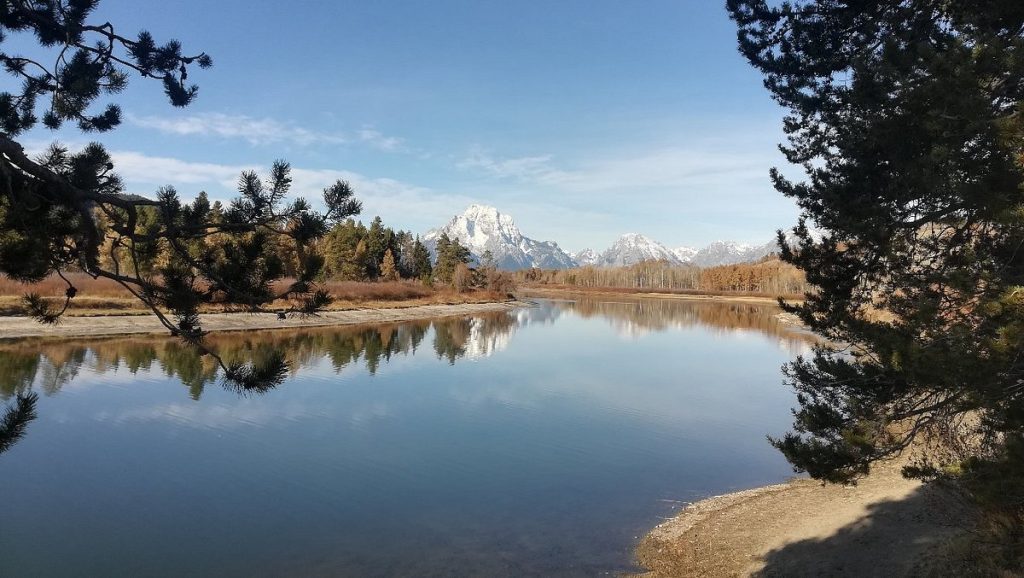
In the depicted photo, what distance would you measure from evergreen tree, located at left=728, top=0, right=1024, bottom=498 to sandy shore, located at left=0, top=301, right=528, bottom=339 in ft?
52.1

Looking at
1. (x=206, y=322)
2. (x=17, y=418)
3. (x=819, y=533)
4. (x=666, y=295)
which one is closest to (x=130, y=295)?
(x=206, y=322)

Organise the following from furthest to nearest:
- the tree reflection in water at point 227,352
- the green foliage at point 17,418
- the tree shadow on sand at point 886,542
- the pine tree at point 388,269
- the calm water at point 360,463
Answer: the pine tree at point 388,269 < the tree reflection in water at point 227,352 < the calm water at point 360,463 < the tree shadow on sand at point 886,542 < the green foliage at point 17,418

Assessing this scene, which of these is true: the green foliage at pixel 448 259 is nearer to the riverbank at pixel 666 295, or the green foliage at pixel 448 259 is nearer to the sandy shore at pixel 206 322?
the sandy shore at pixel 206 322

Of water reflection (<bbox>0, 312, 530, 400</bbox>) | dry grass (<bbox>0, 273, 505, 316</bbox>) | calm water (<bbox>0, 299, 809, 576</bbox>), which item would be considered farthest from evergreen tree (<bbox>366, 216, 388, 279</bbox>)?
calm water (<bbox>0, 299, 809, 576</bbox>)

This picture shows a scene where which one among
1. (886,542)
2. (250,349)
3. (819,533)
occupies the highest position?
(886,542)

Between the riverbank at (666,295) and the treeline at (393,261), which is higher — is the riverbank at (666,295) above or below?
below

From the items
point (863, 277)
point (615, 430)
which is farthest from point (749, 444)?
point (863, 277)

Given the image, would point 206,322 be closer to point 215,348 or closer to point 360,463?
point 215,348

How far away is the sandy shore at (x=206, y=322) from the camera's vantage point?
1329 inches

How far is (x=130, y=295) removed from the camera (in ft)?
140

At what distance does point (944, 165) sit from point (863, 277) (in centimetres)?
304

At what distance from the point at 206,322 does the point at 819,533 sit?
40657 millimetres

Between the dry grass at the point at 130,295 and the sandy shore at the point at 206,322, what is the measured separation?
1088 millimetres

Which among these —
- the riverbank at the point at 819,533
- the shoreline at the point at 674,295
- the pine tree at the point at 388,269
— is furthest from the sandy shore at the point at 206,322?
the shoreline at the point at 674,295
